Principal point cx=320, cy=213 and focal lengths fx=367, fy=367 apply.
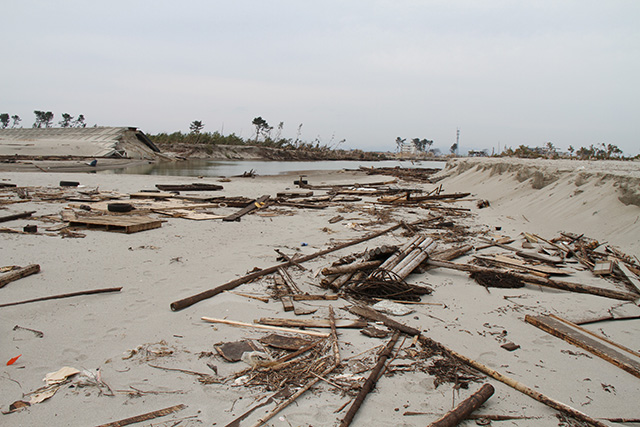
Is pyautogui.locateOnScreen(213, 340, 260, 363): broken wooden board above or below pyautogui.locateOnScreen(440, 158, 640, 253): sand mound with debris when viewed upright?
below

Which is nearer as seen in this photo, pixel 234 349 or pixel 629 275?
pixel 234 349

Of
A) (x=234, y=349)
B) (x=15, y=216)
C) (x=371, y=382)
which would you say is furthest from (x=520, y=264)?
(x=15, y=216)

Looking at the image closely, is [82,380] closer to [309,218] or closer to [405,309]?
[405,309]

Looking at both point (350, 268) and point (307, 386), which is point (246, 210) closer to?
point (350, 268)

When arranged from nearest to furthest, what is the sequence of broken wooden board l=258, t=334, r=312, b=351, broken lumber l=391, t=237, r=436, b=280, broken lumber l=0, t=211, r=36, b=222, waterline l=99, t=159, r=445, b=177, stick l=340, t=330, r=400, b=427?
stick l=340, t=330, r=400, b=427
broken wooden board l=258, t=334, r=312, b=351
broken lumber l=391, t=237, r=436, b=280
broken lumber l=0, t=211, r=36, b=222
waterline l=99, t=159, r=445, b=177

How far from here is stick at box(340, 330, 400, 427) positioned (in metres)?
2.70

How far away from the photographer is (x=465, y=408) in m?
2.74

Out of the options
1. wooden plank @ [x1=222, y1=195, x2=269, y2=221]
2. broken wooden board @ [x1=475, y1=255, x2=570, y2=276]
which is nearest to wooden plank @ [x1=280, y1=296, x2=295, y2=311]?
broken wooden board @ [x1=475, y1=255, x2=570, y2=276]

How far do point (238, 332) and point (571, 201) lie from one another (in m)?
10.9

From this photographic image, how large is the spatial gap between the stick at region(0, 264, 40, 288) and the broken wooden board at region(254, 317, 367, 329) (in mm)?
3575

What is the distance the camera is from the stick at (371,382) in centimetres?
270

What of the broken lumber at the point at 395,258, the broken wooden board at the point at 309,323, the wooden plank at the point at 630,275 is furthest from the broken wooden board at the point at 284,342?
the wooden plank at the point at 630,275

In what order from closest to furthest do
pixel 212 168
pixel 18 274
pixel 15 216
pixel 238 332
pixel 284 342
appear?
pixel 284 342 → pixel 238 332 → pixel 18 274 → pixel 15 216 → pixel 212 168

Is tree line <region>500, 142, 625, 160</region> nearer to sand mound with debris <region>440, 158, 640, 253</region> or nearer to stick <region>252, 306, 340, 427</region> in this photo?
sand mound with debris <region>440, 158, 640, 253</region>
